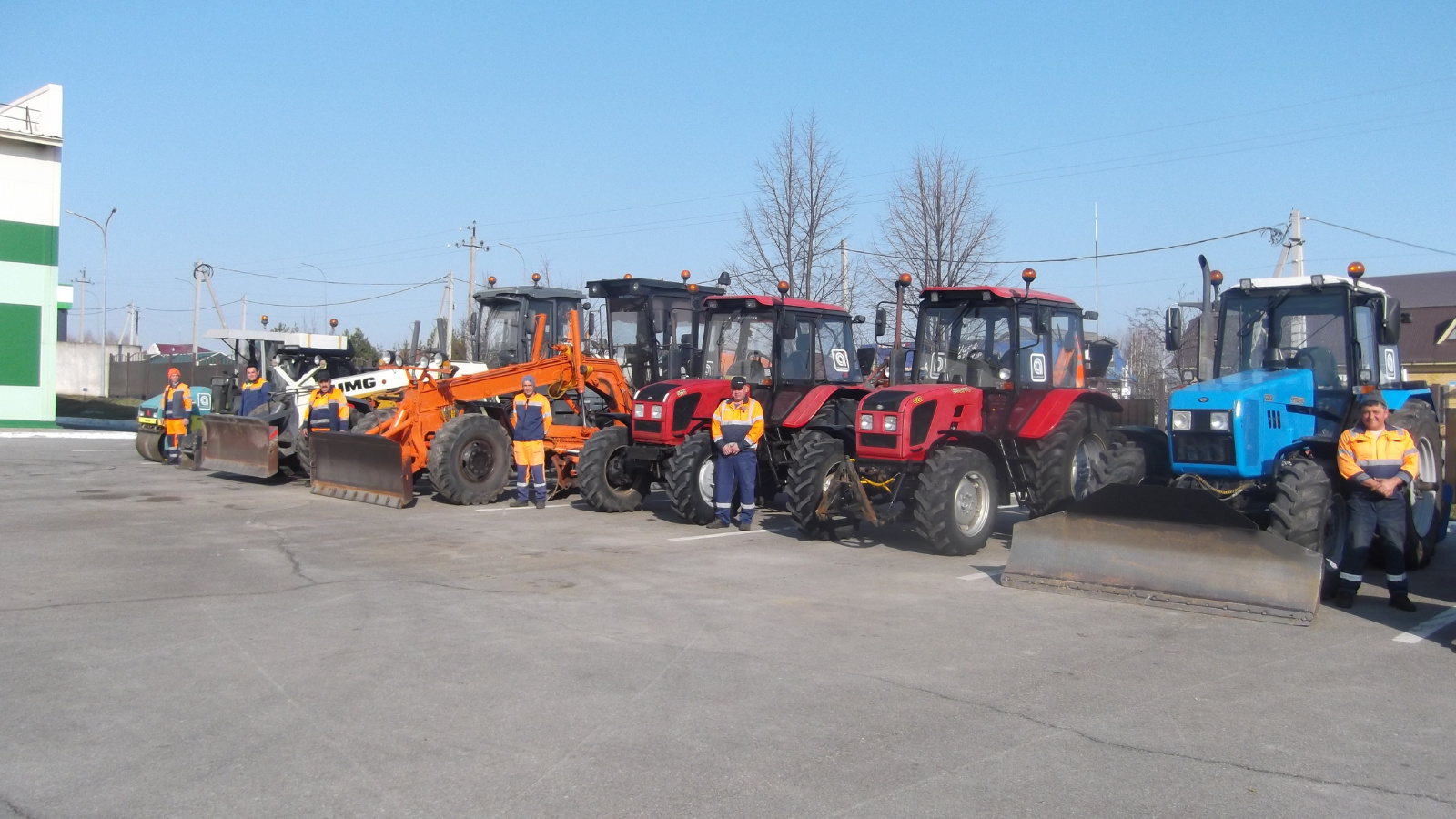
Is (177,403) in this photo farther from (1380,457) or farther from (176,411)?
(1380,457)

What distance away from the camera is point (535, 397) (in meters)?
14.6

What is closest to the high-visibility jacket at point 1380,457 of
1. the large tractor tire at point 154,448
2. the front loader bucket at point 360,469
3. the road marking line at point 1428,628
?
the road marking line at point 1428,628

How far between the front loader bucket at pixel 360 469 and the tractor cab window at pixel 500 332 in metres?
3.42

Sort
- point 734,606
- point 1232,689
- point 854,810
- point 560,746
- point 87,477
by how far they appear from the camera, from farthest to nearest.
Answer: point 87,477
point 734,606
point 1232,689
point 560,746
point 854,810

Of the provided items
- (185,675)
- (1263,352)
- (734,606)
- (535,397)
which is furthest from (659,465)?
(185,675)

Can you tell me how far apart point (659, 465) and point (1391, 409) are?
7.75m

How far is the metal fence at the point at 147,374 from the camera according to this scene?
164ft

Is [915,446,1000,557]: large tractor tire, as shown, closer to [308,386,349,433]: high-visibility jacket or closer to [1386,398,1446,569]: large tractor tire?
[1386,398,1446,569]: large tractor tire

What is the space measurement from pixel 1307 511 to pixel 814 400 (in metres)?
5.82

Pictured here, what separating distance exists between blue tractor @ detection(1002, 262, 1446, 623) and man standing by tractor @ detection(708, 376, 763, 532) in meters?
3.80

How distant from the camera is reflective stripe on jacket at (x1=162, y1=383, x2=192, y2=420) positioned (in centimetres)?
2033

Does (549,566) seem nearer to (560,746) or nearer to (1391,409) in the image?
(560,746)

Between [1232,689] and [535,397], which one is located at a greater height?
[535,397]

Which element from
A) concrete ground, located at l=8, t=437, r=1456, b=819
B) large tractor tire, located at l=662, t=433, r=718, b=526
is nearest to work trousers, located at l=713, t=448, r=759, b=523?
large tractor tire, located at l=662, t=433, r=718, b=526
